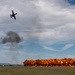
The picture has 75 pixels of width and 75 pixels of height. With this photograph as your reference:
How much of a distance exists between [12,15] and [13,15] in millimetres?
633

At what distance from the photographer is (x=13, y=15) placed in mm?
157625

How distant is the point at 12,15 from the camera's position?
158 meters
